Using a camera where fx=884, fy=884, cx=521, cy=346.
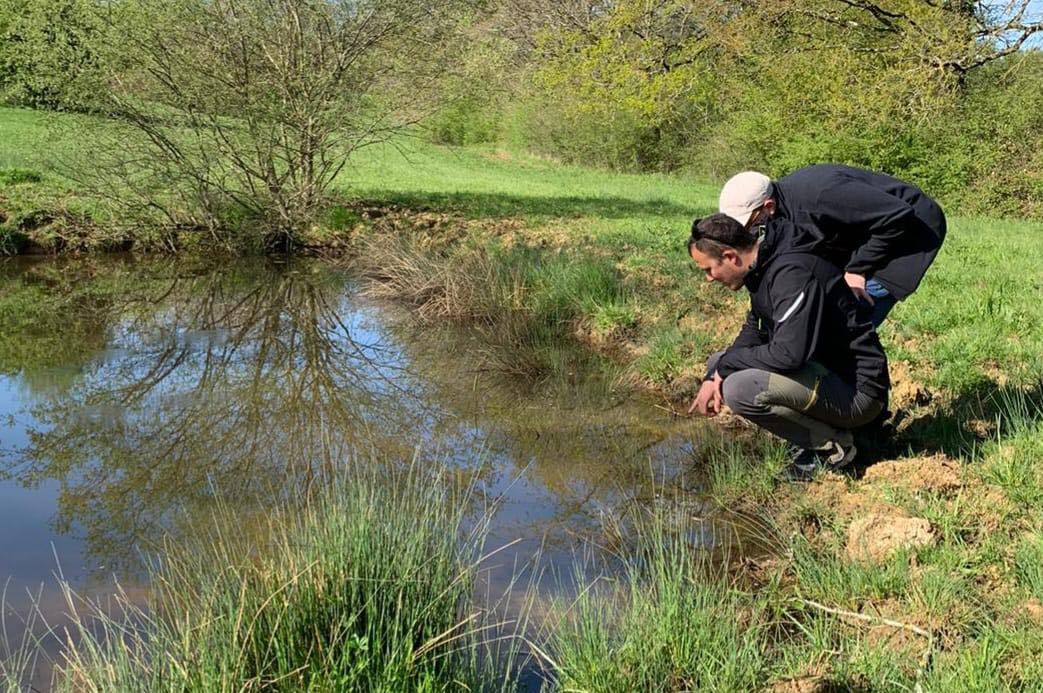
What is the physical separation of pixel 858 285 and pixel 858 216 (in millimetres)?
378

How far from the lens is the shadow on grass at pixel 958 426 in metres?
4.77

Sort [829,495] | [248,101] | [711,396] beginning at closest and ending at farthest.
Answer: [829,495], [711,396], [248,101]

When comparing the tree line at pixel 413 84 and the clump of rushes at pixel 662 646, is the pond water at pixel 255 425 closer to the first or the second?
the clump of rushes at pixel 662 646

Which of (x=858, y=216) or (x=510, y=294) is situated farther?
(x=510, y=294)

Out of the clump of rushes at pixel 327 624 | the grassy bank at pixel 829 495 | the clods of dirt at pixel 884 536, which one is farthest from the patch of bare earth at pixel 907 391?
the clump of rushes at pixel 327 624

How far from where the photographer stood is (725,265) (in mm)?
4148

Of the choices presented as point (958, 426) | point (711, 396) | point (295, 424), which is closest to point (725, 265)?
point (711, 396)

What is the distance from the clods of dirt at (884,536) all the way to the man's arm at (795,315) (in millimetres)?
804

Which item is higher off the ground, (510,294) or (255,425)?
(510,294)

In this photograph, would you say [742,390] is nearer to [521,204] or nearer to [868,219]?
[868,219]

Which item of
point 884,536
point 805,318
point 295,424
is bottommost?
point 295,424

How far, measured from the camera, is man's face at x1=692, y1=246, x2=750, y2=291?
13.6ft

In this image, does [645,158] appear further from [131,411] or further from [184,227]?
[131,411]

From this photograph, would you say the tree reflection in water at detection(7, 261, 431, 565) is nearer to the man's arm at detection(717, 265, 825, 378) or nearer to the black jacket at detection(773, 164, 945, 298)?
the man's arm at detection(717, 265, 825, 378)
